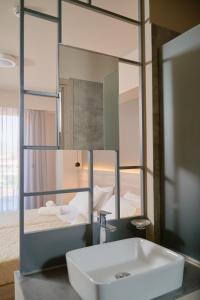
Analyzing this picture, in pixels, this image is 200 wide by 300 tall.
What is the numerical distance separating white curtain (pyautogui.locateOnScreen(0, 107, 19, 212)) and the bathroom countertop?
3.47 meters

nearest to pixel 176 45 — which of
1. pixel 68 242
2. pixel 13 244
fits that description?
pixel 68 242

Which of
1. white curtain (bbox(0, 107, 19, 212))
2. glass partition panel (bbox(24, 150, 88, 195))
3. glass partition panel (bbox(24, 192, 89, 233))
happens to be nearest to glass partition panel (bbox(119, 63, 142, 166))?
glass partition panel (bbox(24, 192, 89, 233))

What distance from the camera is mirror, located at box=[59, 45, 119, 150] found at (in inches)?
56.4

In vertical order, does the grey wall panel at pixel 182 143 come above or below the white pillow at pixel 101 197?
above

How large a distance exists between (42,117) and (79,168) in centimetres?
147

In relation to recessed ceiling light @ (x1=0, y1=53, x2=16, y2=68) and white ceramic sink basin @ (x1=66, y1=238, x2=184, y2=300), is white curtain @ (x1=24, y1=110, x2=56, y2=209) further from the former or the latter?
white ceramic sink basin @ (x1=66, y1=238, x2=184, y2=300)

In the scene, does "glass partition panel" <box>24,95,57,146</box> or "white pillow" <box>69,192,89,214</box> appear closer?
"white pillow" <box>69,192,89,214</box>

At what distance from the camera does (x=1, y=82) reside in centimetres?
404

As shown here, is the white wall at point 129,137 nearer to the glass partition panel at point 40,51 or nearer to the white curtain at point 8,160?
the glass partition panel at point 40,51

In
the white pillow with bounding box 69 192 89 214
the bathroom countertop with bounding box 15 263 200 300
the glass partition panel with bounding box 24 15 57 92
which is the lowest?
the bathroom countertop with bounding box 15 263 200 300

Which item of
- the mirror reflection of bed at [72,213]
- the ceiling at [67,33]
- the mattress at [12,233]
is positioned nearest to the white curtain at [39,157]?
the mirror reflection of bed at [72,213]

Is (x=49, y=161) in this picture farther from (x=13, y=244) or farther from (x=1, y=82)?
(x=13, y=244)

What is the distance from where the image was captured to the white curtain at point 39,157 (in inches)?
187

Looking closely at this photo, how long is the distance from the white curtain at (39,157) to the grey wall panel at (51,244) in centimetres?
339
